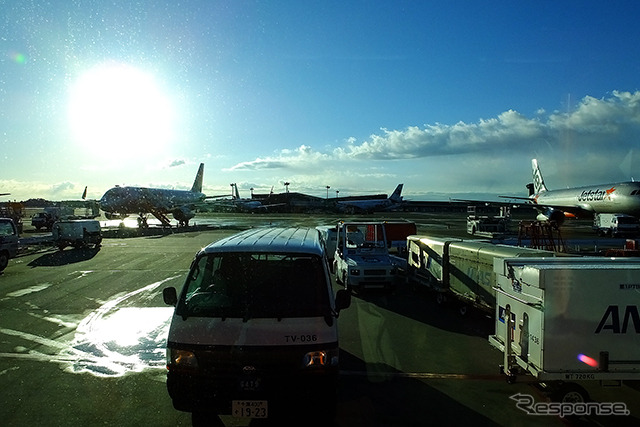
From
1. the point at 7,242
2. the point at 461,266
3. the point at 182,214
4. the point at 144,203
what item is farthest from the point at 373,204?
the point at 461,266

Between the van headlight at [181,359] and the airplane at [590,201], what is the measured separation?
120 feet

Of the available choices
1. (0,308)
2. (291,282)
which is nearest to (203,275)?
(291,282)

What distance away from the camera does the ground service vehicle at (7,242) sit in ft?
60.7

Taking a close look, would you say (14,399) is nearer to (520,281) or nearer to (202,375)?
(202,375)

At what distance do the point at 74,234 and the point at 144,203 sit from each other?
887 inches

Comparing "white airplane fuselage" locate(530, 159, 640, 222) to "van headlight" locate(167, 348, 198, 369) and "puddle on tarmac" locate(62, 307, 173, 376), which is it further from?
"van headlight" locate(167, 348, 198, 369)

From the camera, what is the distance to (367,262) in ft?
44.8

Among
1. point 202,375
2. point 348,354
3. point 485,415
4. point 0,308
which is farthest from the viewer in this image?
point 0,308

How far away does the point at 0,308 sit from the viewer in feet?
38.8

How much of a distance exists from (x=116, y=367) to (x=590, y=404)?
7.23m

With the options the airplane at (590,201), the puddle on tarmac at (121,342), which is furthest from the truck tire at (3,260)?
the airplane at (590,201)

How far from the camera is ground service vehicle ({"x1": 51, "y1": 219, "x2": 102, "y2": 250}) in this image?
85.7 feet

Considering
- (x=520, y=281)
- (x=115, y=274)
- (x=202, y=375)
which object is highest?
(x=520, y=281)

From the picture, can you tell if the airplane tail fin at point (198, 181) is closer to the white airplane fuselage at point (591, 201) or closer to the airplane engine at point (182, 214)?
the airplane engine at point (182, 214)
